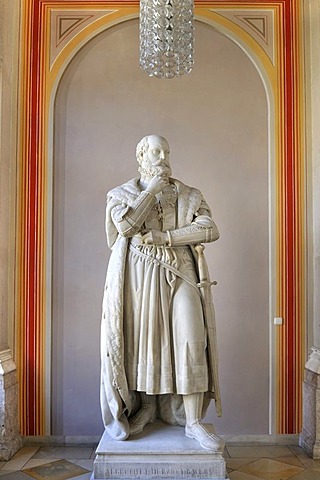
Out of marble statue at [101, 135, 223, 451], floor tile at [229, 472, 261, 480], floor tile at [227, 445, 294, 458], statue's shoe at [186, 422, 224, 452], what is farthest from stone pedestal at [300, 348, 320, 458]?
statue's shoe at [186, 422, 224, 452]

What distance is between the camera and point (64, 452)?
451cm

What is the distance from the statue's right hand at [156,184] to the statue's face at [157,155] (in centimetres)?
5

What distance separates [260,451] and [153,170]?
7.73ft

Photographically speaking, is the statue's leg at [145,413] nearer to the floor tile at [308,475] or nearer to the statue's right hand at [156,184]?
the floor tile at [308,475]

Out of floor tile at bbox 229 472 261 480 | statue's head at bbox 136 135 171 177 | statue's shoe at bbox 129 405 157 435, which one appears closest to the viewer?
statue's shoe at bbox 129 405 157 435

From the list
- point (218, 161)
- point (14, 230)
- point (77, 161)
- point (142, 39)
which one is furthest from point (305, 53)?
point (14, 230)

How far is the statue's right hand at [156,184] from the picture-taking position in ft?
11.5

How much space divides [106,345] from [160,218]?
2.71 feet

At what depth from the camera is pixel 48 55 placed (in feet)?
16.2

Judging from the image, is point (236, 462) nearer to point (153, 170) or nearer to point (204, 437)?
point (204, 437)

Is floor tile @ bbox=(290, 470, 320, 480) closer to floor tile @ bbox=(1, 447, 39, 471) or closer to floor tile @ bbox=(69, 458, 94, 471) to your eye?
floor tile @ bbox=(69, 458, 94, 471)

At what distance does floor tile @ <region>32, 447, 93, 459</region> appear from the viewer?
4398 mm

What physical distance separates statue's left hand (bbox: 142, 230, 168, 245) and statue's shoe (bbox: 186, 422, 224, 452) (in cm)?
105

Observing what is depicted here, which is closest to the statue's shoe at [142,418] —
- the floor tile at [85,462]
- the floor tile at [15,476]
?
→ the floor tile at [85,462]
